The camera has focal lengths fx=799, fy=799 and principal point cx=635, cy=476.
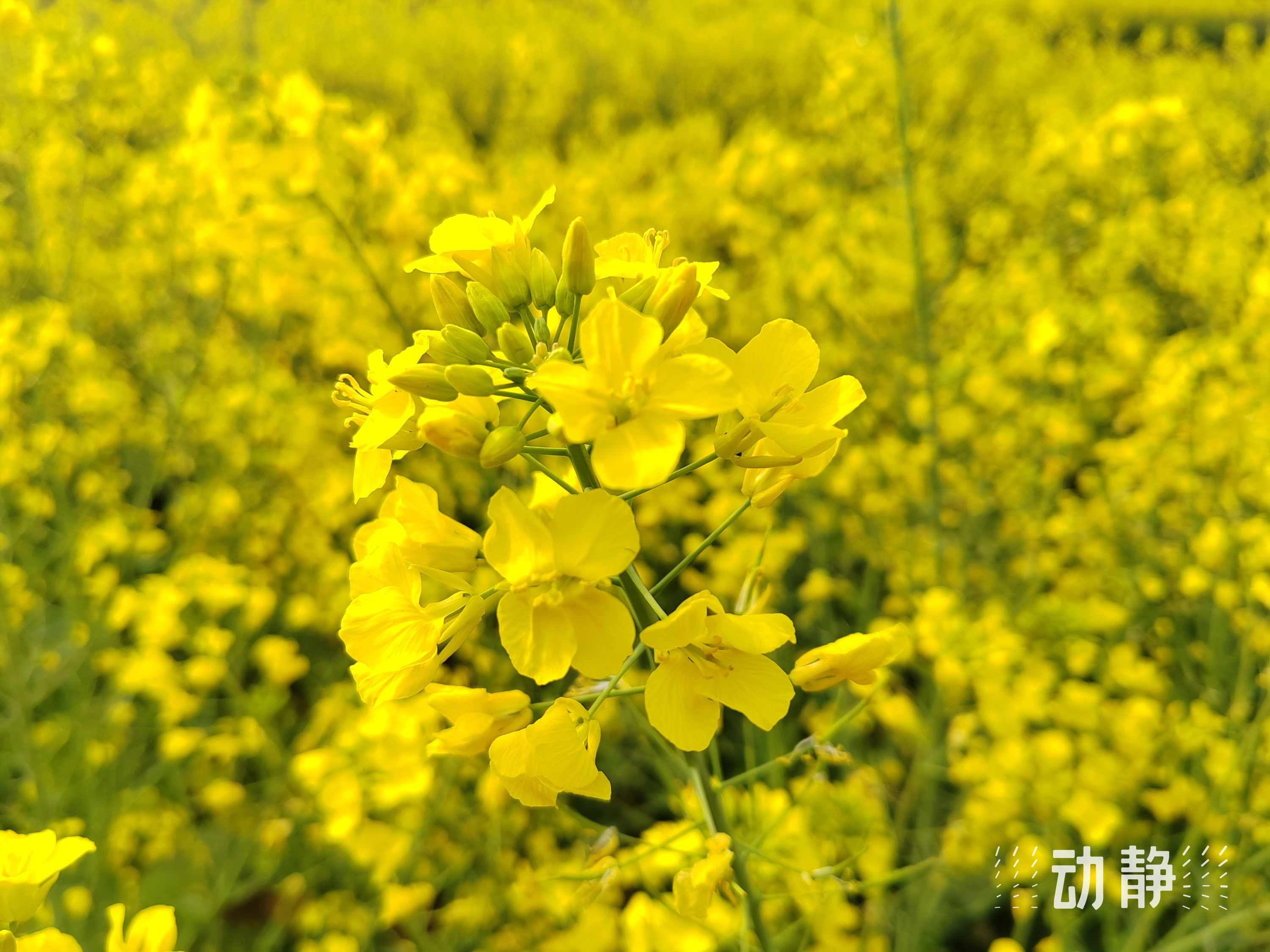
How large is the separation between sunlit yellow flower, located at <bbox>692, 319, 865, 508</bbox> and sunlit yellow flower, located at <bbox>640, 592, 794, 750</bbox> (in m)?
0.17

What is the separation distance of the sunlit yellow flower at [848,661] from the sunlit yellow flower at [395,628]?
0.39 meters

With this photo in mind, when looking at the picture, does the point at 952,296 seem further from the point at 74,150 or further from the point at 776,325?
the point at 74,150

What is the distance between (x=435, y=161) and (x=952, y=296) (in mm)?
2510

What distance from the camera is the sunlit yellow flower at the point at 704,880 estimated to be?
90 cm

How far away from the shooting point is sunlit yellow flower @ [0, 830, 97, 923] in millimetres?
751

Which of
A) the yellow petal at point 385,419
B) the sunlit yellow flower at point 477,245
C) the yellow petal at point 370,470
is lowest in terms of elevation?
the yellow petal at point 370,470

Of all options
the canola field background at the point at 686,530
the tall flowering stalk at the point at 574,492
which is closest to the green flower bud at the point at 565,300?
the tall flowering stalk at the point at 574,492

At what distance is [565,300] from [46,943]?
31.8 inches

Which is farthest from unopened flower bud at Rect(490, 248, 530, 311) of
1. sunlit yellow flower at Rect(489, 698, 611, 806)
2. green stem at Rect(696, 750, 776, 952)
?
green stem at Rect(696, 750, 776, 952)

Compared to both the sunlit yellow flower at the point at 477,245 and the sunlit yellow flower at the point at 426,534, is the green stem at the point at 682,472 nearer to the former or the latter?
the sunlit yellow flower at the point at 426,534

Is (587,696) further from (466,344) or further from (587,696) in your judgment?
(466,344)

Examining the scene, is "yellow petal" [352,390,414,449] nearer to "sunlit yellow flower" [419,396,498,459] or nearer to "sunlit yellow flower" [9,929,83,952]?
"sunlit yellow flower" [419,396,498,459]

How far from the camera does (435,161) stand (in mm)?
3133

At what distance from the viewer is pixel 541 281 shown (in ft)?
3.09
